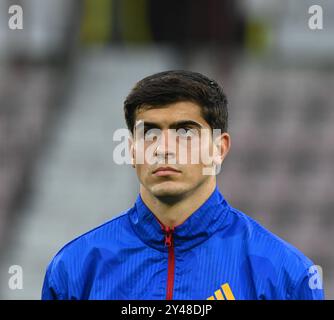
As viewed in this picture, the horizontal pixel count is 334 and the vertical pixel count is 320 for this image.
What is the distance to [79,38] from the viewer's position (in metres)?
11.3

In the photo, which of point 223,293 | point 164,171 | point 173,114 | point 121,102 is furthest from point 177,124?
point 121,102

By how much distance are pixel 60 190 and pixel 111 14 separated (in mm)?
Answer: 1853

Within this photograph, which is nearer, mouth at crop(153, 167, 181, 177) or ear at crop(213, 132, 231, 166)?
mouth at crop(153, 167, 181, 177)

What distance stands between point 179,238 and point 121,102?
7062mm

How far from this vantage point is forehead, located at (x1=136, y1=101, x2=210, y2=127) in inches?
146

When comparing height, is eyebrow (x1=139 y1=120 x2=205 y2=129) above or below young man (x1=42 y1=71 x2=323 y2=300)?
above

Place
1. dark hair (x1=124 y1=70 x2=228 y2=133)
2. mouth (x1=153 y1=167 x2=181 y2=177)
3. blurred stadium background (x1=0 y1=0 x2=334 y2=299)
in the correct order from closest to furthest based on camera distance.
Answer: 1. mouth (x1=153 y1=167 x2=181 y2=177)
2. dark hair (x1=124 y1=70 x2=228 y2=133)
3. blurred stadium background (x1=0 y1=0 x2=334 y2=299)

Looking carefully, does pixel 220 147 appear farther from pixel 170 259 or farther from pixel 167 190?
pixel 170 259

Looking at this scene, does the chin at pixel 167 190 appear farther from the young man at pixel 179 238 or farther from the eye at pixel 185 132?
the eye at pixel 185 132

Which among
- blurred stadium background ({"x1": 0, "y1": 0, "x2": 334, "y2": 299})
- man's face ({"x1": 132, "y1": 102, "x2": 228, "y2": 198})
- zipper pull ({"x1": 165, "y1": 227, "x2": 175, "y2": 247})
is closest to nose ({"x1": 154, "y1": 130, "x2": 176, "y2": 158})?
man's face ({"x1": 132, "y1": 102, "x2": 228, "y2": 198})

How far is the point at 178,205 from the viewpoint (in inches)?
148

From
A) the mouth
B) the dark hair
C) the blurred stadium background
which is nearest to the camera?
the mouth

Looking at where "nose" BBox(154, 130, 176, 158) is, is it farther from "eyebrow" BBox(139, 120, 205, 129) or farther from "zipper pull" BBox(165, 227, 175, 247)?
"zipper pull" BBox(165, 227, 175, 247)
